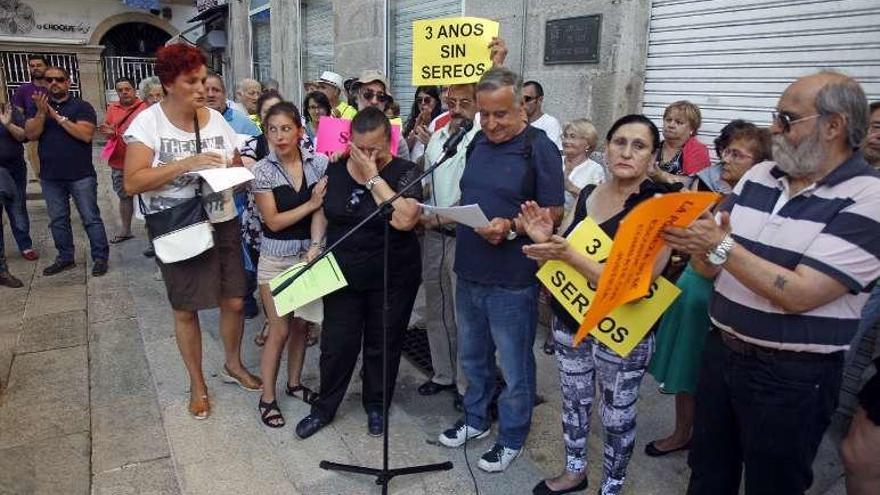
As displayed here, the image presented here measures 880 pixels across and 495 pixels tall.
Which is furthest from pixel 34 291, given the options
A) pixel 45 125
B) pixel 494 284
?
pixel 494 284

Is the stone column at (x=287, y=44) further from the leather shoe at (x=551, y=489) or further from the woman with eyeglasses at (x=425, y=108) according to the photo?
the leather shoe at (x=551, y=489)

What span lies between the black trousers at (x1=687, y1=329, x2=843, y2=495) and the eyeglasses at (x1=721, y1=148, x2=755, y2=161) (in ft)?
3.50

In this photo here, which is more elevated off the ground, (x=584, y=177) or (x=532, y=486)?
(x=584, y=177)

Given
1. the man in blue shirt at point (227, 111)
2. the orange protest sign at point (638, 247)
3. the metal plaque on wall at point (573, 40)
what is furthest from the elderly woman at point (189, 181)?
the metal plaque on wall at point (573, 40)

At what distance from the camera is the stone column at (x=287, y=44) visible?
1072cm

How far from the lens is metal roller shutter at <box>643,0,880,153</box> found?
3.32 m

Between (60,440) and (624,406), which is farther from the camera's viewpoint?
(60,440)

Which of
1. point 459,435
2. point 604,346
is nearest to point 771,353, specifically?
point 604,346

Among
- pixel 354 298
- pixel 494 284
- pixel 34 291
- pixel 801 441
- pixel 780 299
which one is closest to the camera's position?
pixel 780 299

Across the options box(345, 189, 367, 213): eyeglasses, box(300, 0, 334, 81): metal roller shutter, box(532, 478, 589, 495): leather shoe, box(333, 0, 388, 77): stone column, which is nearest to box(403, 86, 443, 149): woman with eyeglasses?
box(345, 189, 367, 213): eyeglasses

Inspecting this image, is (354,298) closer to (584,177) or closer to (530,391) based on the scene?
A: (530,391)

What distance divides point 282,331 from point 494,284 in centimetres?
143

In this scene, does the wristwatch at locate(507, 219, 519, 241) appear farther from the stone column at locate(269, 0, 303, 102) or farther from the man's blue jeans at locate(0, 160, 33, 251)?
the stone column at locate(269, 0, 303, 102)

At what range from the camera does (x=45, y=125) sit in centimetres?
587
